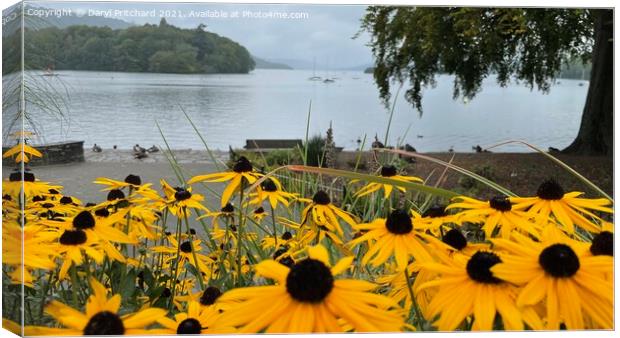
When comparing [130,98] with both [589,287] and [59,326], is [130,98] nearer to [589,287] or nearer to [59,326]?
[59,326]

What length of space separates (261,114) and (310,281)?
919mm

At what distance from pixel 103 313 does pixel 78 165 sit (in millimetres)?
661

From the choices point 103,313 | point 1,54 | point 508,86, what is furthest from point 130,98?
point 508,86

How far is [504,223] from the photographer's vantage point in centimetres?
94

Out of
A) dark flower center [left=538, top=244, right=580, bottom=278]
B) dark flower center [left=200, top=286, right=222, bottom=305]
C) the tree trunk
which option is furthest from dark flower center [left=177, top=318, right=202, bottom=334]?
the tree trunk

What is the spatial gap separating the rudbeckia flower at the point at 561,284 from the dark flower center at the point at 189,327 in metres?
0.42

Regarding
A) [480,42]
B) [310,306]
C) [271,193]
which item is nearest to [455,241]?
[310,306]

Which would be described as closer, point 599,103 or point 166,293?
point 166,293

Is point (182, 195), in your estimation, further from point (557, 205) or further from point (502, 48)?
point (502, 48)

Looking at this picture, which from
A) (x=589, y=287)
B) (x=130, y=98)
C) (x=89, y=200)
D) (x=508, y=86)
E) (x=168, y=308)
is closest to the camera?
(x=589, y=287)

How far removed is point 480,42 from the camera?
2242mm

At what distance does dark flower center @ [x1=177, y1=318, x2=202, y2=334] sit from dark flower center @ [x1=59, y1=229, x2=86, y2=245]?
20cm

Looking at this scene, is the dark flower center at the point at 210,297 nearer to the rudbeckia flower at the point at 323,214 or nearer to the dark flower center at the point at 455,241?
the rudbeckia flower at the point at 323,214

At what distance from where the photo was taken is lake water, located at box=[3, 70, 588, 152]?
131 centimetres
